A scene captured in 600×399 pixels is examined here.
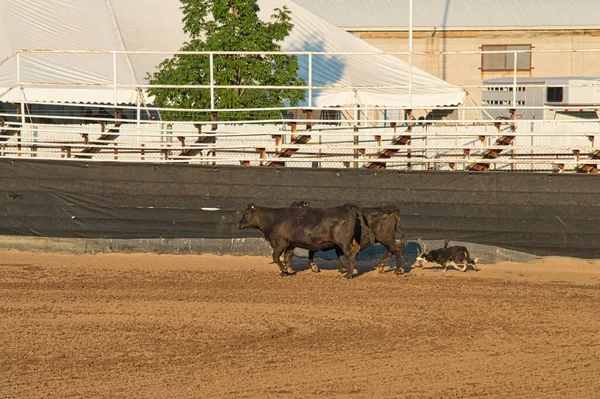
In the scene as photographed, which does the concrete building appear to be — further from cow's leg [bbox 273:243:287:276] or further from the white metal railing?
cow's leg [bbox 273:243:287:276]

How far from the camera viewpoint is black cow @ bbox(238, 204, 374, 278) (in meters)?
16.1

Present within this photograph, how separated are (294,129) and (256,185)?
5.20 ft

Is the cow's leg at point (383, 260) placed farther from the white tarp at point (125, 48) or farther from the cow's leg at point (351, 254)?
the white tarp at point (125, 48)

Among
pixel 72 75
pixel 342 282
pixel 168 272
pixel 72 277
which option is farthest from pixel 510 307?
pixel 72 75

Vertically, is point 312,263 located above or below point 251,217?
below

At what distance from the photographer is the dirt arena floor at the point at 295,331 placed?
10492 mm

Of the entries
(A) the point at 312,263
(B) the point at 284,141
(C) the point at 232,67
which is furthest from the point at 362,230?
(C) the point at 232,67

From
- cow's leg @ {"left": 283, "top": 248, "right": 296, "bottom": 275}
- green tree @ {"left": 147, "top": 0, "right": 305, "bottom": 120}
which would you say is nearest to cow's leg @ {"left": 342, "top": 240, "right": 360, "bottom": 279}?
cow's leg @ {"left": 283, "top": 248, "right": 296, "bottom": 275}

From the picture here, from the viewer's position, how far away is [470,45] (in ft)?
137

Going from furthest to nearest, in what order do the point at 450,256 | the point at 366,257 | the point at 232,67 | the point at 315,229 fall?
the point at 232,67 < the point at 366,257 < the point at 450,256 < the point at 315,229

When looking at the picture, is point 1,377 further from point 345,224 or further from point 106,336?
point 345,224

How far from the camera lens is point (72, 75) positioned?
83.3 ft

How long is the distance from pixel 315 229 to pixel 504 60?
91.5 ft

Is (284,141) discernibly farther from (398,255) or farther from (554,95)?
(554,95)
